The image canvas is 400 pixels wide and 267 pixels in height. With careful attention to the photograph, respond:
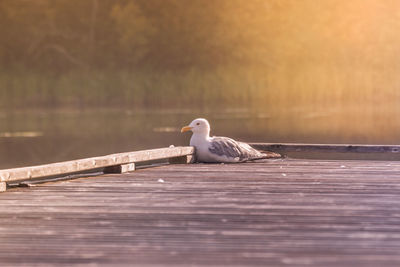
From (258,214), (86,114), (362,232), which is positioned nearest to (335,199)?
(258,214)

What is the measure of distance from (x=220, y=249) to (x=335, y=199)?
7.02 feet

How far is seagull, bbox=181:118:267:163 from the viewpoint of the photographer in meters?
9.76

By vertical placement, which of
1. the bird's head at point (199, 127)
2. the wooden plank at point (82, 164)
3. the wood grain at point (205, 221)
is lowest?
the wood grain at point (205, 221)

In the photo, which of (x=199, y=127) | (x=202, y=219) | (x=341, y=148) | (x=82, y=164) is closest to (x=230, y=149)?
(x=199, y=127)

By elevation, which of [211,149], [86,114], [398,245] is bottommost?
[398,245]

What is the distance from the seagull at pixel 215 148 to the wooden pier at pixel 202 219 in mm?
1290

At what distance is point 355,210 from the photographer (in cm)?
580

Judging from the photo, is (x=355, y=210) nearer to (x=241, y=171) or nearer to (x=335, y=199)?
(x=335, y=199)

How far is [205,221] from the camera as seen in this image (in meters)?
5.31

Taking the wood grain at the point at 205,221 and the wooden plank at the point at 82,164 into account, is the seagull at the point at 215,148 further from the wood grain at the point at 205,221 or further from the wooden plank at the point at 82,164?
the wood grain at the point at 205,221

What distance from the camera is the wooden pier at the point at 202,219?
430 centimetres

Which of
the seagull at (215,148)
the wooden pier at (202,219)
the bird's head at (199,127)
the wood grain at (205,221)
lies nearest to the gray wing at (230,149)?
the seagull at (215,148)

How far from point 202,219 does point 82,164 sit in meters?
2.78

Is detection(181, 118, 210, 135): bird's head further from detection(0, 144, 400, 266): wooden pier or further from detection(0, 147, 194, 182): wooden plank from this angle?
detection(0, 144, 400, 266): wooden pier
